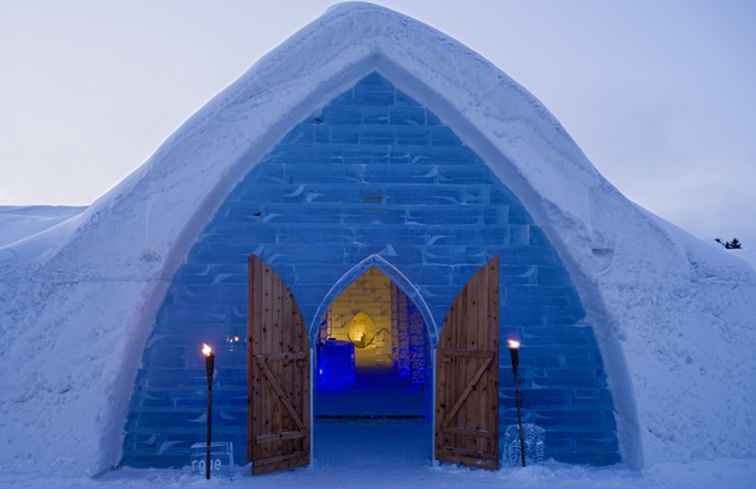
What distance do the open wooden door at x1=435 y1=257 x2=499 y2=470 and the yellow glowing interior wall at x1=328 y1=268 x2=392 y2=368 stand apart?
34.8 ft

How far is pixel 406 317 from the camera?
45.8ft

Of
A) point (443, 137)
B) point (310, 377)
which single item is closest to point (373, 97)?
point (443, 137)

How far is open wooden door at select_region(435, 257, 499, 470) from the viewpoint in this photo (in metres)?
6.08

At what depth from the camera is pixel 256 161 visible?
638 centimetres

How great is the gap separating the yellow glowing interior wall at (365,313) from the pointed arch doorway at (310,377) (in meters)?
10.7

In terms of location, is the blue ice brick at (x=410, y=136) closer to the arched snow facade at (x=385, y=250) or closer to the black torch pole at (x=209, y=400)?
the arched snow facade at (x=385, y=250)

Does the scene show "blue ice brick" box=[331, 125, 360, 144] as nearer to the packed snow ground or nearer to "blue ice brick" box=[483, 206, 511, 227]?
"blue ice brick" box=[483, 206, 511, 227]

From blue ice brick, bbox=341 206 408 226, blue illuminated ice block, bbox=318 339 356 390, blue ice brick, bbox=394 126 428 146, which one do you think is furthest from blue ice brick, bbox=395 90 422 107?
blue illuminated ice block, bbox=318 339 356 390

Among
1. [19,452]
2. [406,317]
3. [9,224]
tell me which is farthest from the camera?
[406,317]

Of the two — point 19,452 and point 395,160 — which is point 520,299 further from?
point 19,452

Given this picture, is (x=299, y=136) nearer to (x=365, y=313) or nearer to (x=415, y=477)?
(x=415, y=477)

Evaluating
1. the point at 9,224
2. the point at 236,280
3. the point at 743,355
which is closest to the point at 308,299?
the point at 236,280

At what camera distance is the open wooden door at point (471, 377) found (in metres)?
6.08

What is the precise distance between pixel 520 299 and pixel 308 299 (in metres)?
2.49
